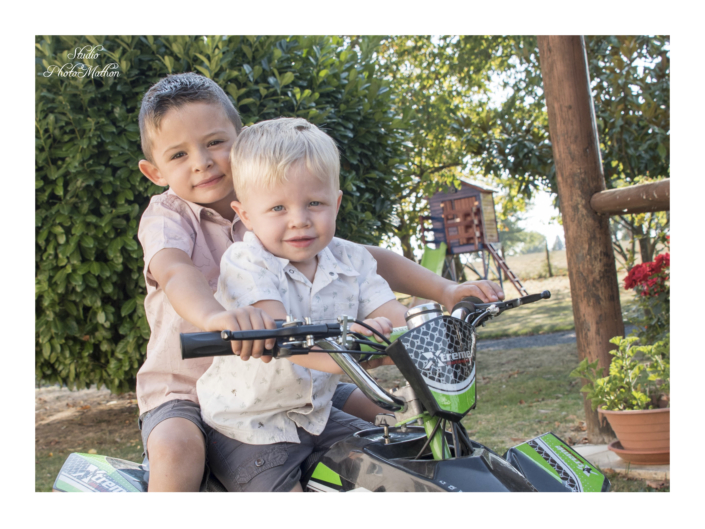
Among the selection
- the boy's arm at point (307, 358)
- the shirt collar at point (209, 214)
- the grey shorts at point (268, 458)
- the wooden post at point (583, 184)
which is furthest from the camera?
the wooden post at point (583, 184)

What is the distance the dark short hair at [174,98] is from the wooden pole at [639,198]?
2.58 meters

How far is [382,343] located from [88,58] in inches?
127

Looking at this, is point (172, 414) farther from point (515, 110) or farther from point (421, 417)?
point (515, 110)

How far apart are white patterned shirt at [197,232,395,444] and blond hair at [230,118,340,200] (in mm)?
164

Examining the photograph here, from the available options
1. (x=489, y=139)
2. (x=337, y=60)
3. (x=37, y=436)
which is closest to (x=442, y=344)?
(x=337, y=60)

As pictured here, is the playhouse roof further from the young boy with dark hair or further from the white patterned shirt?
the white patterned shirt

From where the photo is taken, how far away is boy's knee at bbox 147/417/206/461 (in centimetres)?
149

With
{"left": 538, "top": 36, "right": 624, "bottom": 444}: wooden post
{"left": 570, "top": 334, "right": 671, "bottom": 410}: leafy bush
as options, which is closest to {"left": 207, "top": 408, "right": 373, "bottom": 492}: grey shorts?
{"left": 570, "top": 334, "right": 671, "bottom": 410}: leafy bush

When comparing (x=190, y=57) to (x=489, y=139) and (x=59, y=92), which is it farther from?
(x=489, y=139)

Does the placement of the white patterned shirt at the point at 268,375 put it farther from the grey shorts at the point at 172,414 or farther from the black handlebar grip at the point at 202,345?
the black handlebar grip at the point at 202,345

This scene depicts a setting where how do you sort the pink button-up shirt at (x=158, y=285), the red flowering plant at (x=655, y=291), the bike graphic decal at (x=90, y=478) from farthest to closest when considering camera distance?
the red flowering plant at (x=655, y=291) < the pink button-up shirt at (x=158, y=285) < the bike graphic decal at (x=90, y=478)

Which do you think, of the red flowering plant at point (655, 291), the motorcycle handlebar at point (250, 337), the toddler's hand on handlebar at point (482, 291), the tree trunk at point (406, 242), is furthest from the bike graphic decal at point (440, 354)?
the tree trunk at point (406, 242)

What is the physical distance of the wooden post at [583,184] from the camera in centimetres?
388
